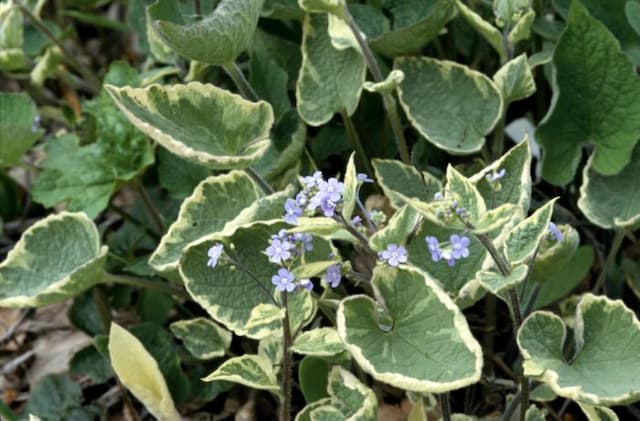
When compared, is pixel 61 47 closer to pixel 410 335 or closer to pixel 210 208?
pixel 210 208

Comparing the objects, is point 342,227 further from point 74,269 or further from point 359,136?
point 359,136

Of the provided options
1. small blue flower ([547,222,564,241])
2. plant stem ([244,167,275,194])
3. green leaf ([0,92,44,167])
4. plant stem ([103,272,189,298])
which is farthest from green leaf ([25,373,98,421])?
small blue flower ([547,222,564,241])


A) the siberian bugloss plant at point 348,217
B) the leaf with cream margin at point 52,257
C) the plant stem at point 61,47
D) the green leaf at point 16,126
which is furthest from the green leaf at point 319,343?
the plant stem at point 61,47

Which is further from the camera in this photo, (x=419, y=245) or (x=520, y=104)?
(x=520, y=104)

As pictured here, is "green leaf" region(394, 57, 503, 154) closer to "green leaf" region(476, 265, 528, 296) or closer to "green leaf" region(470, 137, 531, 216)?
"green leaf" region(470, 137, 531, 216)

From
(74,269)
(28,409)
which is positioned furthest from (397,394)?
(28,409)

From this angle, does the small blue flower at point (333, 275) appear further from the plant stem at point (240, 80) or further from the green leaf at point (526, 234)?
the plant stem at point (240, 80)

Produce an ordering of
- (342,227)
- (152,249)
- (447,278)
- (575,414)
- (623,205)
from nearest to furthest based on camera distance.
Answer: (342,227) → (447,278) → (623,205) → (575,414) → (152,249)
